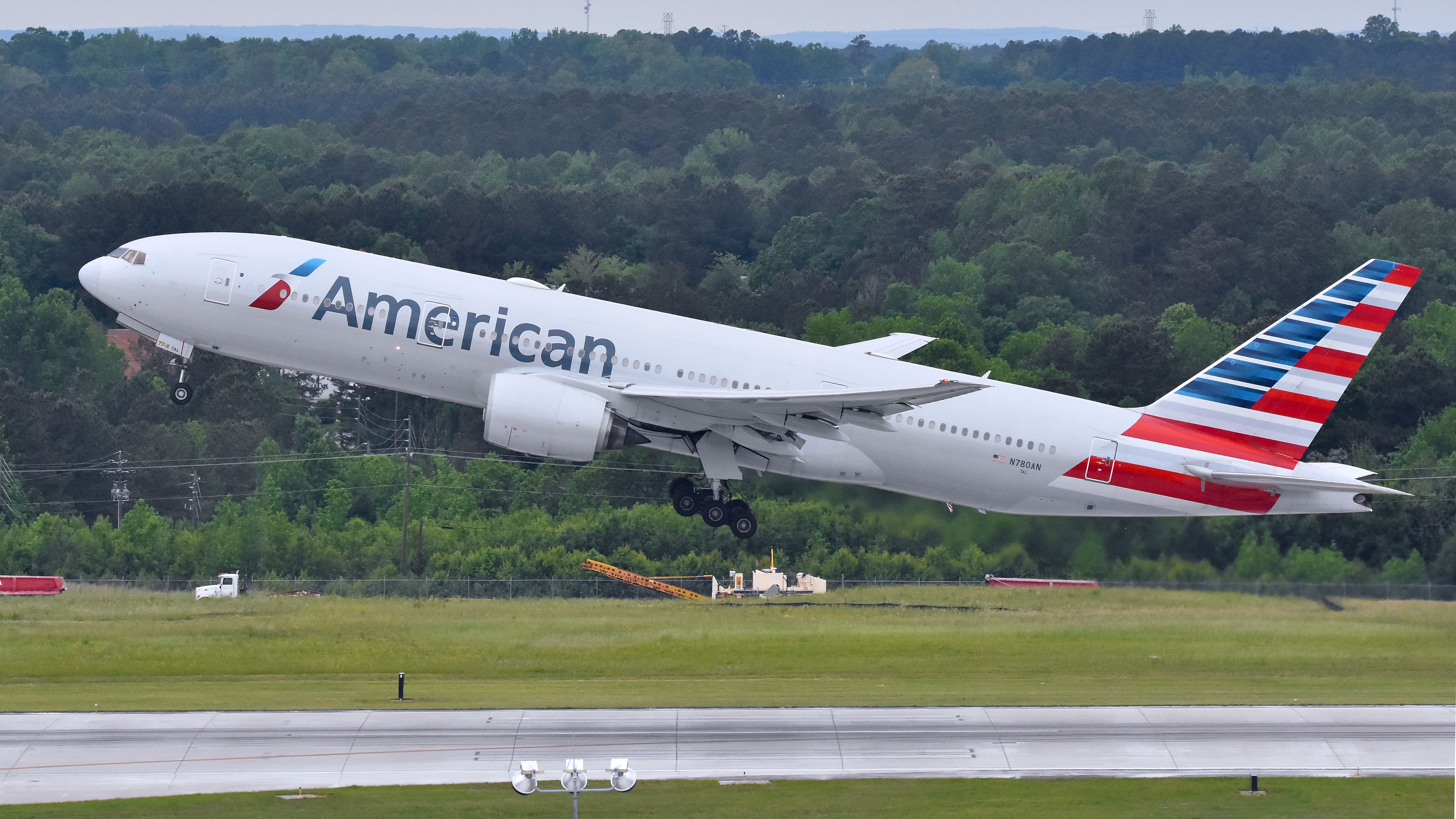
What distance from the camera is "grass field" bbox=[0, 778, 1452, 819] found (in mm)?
33500

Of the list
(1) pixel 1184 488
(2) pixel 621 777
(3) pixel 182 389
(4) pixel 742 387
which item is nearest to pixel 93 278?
(3) pixel 182 389

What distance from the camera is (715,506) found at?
150 ft

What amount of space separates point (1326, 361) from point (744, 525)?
15364mm

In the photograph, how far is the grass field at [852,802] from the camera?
110 feet

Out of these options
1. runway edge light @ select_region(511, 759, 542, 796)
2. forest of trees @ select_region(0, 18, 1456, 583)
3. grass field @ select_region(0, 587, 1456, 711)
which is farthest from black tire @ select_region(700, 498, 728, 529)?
runway edge light @ select_region(511, 759, 542, 796)

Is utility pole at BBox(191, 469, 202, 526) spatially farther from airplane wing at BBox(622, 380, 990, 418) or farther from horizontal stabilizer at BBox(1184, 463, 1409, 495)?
horizontal stabilizer at BBox(1184, 463, 1409, 495)

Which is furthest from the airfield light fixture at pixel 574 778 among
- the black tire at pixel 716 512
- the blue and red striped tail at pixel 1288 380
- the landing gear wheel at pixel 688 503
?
the blue and red striped tail at pixel 1288 380

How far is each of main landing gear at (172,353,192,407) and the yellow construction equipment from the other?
2534 cm

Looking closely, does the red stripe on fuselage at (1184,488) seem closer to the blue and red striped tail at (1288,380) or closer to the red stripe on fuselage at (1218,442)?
the red stripe on fuselage at (1218,442)

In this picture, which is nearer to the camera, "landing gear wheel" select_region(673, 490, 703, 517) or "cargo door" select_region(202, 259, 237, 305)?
"cargo door" select_region(202, 259, 237, 305)

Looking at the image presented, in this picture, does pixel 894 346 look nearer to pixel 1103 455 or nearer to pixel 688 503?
pixel 1103 455

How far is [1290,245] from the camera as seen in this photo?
139625 millimetres

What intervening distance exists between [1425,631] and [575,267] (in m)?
84.2

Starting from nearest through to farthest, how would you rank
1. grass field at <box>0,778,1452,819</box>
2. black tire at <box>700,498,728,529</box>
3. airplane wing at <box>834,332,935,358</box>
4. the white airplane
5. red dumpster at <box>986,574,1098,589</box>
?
grass field at <box>0,778,1452,819</box>
the white airplane
black tire at <box>700,498,728,529</box>
airplane wing at <box>834,332,935,358</box>
red dumpster at <box>986,574,1098,589</box>
